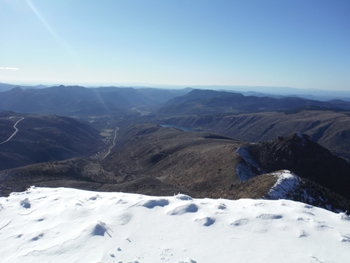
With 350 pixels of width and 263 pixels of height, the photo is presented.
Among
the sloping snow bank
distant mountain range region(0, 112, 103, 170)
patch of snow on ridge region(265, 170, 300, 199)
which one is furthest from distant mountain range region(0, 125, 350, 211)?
distant mountain range region(0, 112, 103, 170)

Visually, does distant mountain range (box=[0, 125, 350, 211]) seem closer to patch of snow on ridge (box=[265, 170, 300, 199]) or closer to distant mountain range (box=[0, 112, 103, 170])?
patch of snow on ridge (box=[265, 170, 300, 199])

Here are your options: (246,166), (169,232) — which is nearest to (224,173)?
(246,166)

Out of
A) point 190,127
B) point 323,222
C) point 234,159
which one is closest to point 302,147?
point 234,159

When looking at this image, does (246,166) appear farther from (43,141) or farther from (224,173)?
(43,141)

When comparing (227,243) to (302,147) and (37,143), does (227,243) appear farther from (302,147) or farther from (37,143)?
(37,143)

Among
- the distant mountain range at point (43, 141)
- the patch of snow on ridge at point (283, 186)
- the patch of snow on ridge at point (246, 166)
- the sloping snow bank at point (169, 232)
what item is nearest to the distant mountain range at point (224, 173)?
the patch of snow on ridge at point (246, 166)
